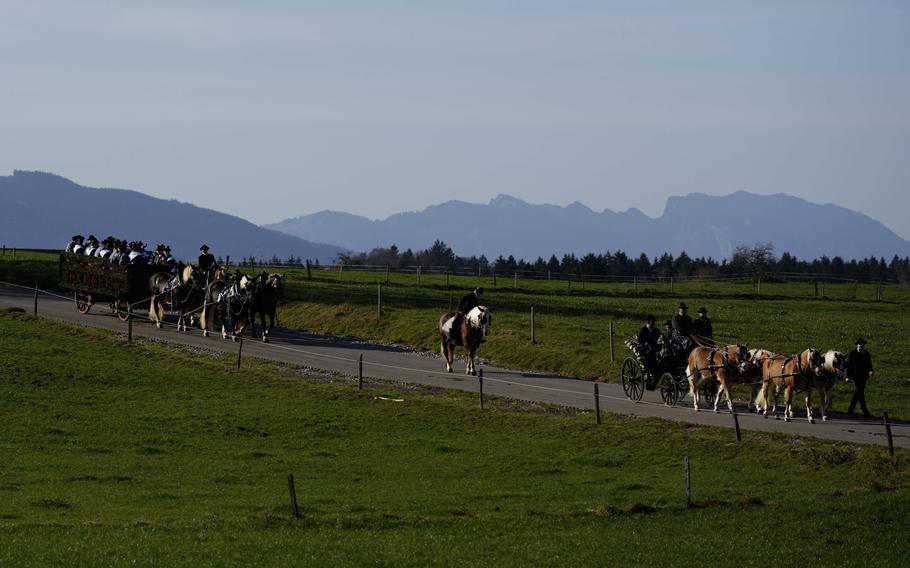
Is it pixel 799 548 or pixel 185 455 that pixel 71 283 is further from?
pixel 799 548

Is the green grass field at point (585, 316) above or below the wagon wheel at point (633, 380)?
above

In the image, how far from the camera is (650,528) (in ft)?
82.9

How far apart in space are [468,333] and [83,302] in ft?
77.3

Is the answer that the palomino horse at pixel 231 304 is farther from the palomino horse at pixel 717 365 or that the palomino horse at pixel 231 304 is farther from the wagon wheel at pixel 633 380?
the palomino horse at pixel 717 365

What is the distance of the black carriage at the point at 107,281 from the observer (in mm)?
54406

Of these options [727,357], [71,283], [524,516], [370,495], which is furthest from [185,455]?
[71,283]

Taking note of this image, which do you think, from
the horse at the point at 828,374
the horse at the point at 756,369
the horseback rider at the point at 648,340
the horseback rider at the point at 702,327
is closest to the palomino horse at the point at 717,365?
the horse at the point at 756,369

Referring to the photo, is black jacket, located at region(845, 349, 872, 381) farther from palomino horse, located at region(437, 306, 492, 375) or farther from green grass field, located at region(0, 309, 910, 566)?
palomino horse, located at region(437, 306, 492, 375)

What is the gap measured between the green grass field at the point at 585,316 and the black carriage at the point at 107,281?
9196 mm

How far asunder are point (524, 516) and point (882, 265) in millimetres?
154578

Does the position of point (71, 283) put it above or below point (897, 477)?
above

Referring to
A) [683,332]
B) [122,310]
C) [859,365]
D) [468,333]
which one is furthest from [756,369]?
[122,310]

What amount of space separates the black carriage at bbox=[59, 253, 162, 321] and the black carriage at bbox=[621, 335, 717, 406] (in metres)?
23.7

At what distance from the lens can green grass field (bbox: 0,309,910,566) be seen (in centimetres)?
2309
